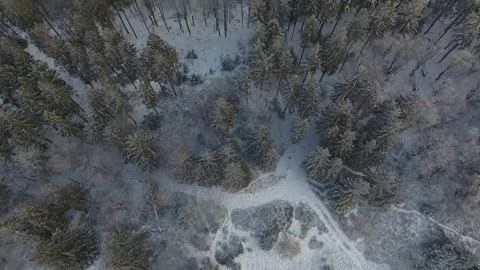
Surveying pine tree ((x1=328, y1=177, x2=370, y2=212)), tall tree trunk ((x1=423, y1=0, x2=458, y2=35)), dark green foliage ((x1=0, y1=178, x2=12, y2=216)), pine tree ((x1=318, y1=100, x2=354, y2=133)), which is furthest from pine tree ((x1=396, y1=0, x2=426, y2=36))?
dark green foliage ((x1=0, y1=178, x2=12, y2=216))

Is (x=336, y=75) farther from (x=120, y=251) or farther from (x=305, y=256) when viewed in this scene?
(x=120, y=251)

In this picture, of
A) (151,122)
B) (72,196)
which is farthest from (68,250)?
(151,122)

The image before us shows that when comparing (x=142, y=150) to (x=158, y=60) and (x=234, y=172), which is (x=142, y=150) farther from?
(x=158, y=60)

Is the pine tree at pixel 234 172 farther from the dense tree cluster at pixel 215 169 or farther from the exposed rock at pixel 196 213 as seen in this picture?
the exposed rock at pixel 196 213

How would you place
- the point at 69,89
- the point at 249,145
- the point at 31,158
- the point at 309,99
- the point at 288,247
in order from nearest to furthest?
1. the point at 31,158
2. the point at 288,247
3. the point at 309,99
4. the point at 69,89
5. the point at 249,145


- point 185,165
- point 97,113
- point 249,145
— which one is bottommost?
point 249,145

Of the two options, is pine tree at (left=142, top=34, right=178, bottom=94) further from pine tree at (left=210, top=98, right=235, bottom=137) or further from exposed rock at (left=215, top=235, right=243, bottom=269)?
exposed rock at (left=215, top=235, right=243, bottom=269)
